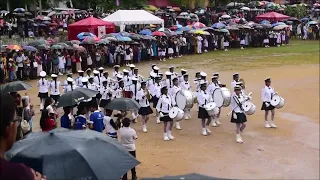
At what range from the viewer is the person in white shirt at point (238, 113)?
36.2 feet

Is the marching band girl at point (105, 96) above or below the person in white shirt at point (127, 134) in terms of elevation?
below

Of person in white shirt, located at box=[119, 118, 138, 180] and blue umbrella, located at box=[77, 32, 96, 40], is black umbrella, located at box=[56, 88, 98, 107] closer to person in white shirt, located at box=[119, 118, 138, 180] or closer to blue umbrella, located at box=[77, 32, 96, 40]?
person in white shirt, located at box=[119, 118, 138, 180]

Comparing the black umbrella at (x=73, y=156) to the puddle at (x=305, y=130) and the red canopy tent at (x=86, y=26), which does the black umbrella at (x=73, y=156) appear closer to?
the puddle at (x=305, y=130)

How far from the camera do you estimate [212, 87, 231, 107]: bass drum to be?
11.9 meters

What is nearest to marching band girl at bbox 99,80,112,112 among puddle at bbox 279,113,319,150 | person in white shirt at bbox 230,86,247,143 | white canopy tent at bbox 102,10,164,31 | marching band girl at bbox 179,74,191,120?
marching band girl at bbox 179,74,191,120

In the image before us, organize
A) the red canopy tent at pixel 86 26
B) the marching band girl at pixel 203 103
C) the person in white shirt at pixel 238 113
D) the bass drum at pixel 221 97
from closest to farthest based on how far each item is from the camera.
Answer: the person in white shirt at pixel 238 113
the marching band girl at pixel 203 103
the bass drum at pixel 221 97
the red canopy tent at pixel 86 26

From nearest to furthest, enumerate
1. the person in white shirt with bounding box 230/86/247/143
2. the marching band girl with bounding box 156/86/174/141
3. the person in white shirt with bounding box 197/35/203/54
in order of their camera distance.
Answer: the person in white shirt with bounding box 230/86/247/143
the marching band girl with bounding box 156/86/174/141
the person in white shirt with bounding box 197/35/203/54

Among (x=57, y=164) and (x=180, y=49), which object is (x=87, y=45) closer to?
(x=180, y=49)

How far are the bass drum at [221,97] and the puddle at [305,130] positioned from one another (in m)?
1.69

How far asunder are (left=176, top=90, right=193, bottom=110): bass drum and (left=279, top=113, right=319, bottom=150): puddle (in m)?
2.55

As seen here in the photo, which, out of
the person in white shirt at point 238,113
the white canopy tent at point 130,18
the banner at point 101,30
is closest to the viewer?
the person in white shirt at point 238,113

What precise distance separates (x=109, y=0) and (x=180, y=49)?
39.5 ft

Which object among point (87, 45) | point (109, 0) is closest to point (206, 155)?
point (87, 45)

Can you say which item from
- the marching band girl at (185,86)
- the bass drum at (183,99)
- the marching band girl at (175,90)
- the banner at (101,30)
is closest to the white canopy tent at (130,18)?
the banner at (101,30)
